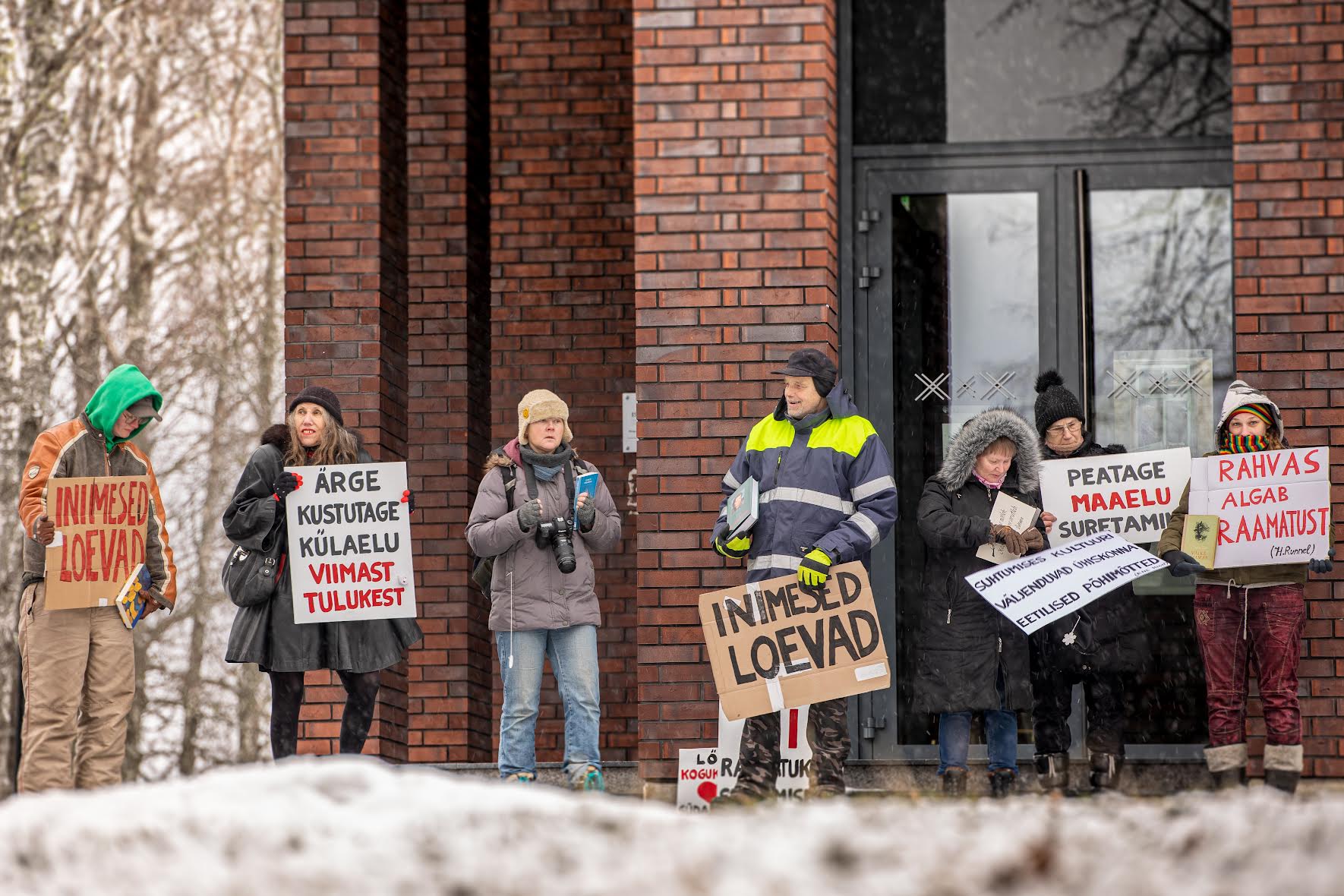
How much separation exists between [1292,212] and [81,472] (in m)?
5.82

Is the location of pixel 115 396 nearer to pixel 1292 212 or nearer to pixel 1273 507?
pixel 1273 507

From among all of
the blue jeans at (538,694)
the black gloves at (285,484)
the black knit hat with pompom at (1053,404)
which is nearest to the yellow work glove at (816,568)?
the blue jeans at (538,694)

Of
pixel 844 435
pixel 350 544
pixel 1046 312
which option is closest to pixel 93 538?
pixel 350 544

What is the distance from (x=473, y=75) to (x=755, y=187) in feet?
10.6

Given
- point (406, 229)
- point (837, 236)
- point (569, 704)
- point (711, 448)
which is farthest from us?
point (406, 229)

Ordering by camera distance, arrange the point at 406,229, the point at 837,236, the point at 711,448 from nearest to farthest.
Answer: the point at 711,448
the point at 837,236
the point at 406,229

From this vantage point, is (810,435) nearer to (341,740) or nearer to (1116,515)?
(1116,515)

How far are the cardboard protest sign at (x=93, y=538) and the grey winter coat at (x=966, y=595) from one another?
11.5 feet

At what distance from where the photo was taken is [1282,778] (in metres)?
7.85

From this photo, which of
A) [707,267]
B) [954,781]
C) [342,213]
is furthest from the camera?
[342,213]

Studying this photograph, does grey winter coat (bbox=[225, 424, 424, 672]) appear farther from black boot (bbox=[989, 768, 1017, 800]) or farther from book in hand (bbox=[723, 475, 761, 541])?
black boot (bbox=[989, 768, 1017, 800])

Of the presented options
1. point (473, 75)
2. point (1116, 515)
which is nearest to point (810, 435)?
point (1116, 515)

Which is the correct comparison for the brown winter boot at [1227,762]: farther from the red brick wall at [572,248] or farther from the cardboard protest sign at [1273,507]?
the red brick wall at [572,248]

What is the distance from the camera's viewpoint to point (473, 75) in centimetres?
1155
